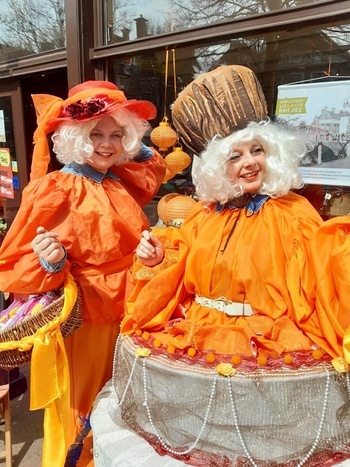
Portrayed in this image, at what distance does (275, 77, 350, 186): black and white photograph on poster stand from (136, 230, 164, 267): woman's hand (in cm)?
73

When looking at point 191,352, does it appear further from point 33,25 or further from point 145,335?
point 33,25

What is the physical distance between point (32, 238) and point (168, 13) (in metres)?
1.32

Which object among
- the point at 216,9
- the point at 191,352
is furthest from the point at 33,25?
the point at 191,352

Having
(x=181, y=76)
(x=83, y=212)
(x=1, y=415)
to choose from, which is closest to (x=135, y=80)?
(x=181, y=76)

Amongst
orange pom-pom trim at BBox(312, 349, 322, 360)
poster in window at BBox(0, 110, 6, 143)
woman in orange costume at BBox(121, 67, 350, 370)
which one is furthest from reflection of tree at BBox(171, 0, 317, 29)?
poster in window at BBox(0, 110, 6, 143)

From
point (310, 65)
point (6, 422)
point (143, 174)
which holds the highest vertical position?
point (310, 65)

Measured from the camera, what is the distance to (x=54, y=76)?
310cm

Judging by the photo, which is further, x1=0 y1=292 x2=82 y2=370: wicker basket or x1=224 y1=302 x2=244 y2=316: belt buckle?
x1=0 y1=292 x2=82 y2=370: wicker basket

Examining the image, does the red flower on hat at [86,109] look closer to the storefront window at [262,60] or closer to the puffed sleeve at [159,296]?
the puffed sleeve at [159,296]

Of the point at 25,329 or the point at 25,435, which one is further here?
the point at 25,435

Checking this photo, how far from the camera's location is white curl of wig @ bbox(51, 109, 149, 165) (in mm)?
1592

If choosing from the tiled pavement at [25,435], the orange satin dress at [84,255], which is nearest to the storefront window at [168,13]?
the orange satin dress at [84,255]

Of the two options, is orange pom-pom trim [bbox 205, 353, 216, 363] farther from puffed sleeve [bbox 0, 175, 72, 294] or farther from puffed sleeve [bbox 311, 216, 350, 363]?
puffed sleeve [bbox 0, 175, 72, 294]

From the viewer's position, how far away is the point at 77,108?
1.57 metres
